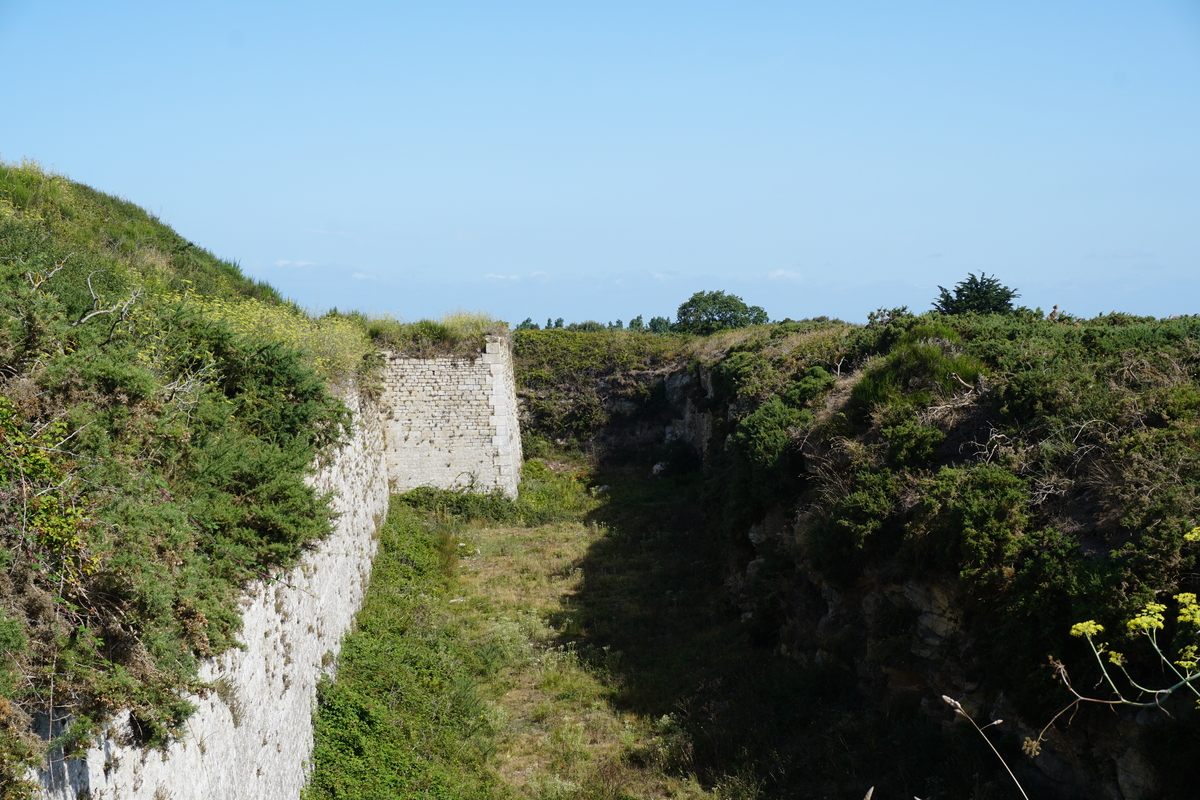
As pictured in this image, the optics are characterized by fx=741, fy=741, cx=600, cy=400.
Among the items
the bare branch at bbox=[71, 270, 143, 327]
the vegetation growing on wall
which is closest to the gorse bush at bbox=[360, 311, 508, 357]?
the vegetation growing on wall

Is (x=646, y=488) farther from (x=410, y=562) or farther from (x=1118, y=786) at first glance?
(x=1118, y=786)

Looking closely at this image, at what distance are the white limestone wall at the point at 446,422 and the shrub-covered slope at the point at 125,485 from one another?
23.7 ft

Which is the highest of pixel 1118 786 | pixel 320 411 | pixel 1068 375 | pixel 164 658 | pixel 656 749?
pixel 1068 375

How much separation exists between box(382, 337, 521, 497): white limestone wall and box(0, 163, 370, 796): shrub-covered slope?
7.22 meters

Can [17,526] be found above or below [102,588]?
above

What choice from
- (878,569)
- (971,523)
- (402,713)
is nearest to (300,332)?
(402,713)

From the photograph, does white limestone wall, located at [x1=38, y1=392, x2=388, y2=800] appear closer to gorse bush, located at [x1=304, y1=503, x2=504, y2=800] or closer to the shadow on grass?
gorse bush, located at [x1=304, y1=503, x2=504, y2=800]

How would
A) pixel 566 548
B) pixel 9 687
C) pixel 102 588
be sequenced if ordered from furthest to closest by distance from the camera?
1. pixel 566 548
2. pixel 102 588
3. pixel 9 687

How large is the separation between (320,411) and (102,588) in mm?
4331

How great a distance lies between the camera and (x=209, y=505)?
18.2 ft

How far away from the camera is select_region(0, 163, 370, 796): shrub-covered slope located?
3.57 metres

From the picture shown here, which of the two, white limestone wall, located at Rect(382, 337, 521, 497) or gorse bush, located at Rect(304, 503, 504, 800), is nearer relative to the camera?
gorse bush, located at Rect(304, 503, 504, 800)

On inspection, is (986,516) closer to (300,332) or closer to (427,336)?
(300,332)

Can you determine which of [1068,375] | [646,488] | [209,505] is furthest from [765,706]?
[646,488]
